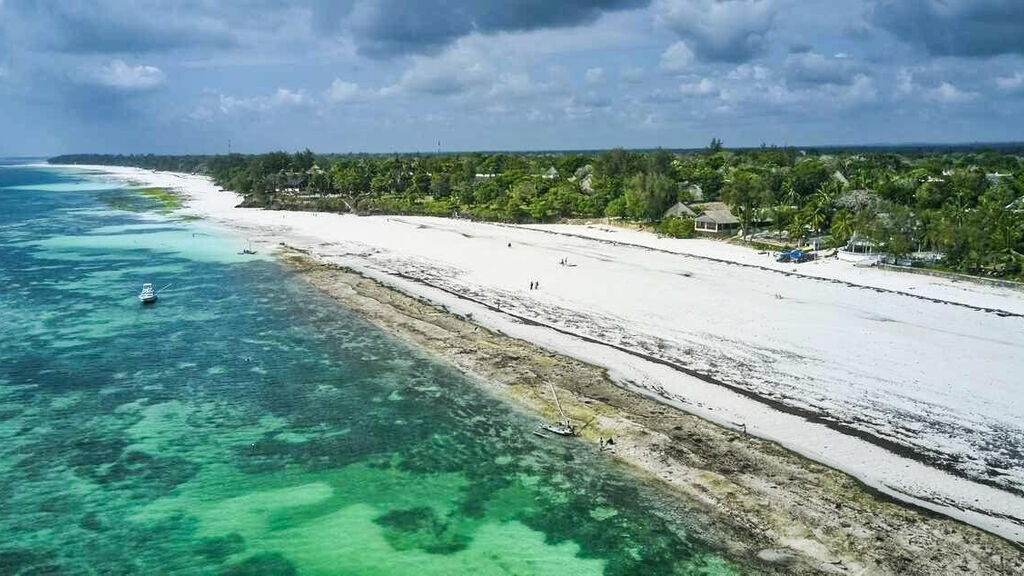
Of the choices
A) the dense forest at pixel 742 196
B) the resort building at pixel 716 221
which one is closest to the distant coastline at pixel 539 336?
the dense forest at pixel 742 196

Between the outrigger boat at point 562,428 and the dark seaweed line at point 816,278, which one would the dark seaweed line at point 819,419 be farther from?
the dark seaweed line at point 816,278

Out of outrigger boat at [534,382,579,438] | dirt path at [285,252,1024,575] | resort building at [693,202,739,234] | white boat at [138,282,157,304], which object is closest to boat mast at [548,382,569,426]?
outrigger boat at [534,382,579,438]

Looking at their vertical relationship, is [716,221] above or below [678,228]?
above

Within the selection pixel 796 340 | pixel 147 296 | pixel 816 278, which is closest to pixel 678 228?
pixel 816 278

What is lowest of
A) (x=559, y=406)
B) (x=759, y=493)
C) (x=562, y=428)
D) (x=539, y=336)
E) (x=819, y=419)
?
(x=759, y=493)

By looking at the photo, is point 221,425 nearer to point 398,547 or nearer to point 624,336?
point 398,547

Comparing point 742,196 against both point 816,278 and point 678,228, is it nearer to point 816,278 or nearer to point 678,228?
point 678,228
